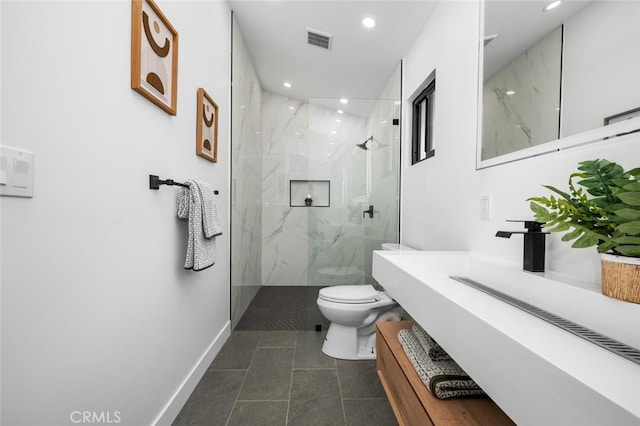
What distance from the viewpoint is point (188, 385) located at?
1.49 m

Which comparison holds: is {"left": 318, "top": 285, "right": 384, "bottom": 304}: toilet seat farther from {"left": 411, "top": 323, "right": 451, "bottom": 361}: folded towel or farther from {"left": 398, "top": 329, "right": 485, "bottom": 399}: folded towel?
{"left": 398, "top": 329, "right": 485, "bottom": 399}: folded towel

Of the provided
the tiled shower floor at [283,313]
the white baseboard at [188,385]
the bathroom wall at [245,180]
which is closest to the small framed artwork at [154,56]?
the bathroom wall at [245,180]

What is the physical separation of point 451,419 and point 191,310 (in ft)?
4.39

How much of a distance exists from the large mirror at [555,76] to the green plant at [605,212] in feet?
0.52

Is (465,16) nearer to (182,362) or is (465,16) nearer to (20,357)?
(20,357)

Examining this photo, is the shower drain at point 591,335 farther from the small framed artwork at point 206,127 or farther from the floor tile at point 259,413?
the small framed artwork at point 206,127

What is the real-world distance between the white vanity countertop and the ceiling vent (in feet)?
7.03

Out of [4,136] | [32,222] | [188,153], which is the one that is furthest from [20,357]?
[188,153]

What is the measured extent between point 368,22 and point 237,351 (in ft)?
8.75

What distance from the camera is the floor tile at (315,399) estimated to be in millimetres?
1354

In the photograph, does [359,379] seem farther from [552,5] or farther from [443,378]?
[552,5]

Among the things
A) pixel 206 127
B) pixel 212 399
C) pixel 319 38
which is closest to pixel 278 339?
pixel 212 399

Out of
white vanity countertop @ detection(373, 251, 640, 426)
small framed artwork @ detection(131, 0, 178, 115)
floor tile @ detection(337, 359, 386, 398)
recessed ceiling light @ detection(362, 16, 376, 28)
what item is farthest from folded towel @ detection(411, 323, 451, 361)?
recessed ceiling light @ detection(362, 16, 376, 28)

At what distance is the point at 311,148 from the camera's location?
2.56 metres
